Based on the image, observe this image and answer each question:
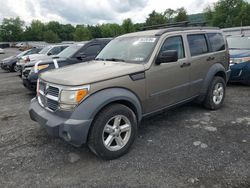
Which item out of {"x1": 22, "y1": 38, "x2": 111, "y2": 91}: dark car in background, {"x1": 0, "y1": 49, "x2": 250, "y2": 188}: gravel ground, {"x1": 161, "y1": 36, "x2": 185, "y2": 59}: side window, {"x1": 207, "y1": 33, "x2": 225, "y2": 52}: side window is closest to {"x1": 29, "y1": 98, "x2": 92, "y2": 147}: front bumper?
{"x1": 0, "y1": 49, "x2": 250, "y2": 188}: gravel ground

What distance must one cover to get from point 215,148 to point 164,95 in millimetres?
1193

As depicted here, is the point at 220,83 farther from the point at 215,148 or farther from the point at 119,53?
the point at 119,53

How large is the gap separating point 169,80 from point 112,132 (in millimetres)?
1481

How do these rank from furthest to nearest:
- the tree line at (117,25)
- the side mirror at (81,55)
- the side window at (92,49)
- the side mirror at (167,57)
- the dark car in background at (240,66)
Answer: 1. the tree line at (117,25)
2. the side window at (92,49)
3. the side mirror at (81,55)
4. the dark car in background at (240,66)
5. the side mirror at (167,57)

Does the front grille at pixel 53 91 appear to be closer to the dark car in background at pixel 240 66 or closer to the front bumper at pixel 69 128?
the front bumper at pixel 69 128

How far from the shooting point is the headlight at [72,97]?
297 centimetres

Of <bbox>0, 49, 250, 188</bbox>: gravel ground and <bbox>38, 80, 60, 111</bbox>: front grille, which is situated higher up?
<bbox>38, 80, 60, 111</bbox>: front grille

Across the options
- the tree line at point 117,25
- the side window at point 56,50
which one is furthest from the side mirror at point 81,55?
the tree line at point 117,25

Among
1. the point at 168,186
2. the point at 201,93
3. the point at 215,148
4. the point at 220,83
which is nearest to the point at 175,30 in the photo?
the point at 201,93

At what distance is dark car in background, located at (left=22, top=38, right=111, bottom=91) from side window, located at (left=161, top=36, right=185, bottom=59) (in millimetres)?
3756

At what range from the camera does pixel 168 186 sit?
269cm

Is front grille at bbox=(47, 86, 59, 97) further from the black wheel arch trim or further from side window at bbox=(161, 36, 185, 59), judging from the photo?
the black wheel arch trim

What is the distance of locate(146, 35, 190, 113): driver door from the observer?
12.3 feet

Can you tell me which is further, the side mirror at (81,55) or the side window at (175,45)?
the side mirror at (81,55)
